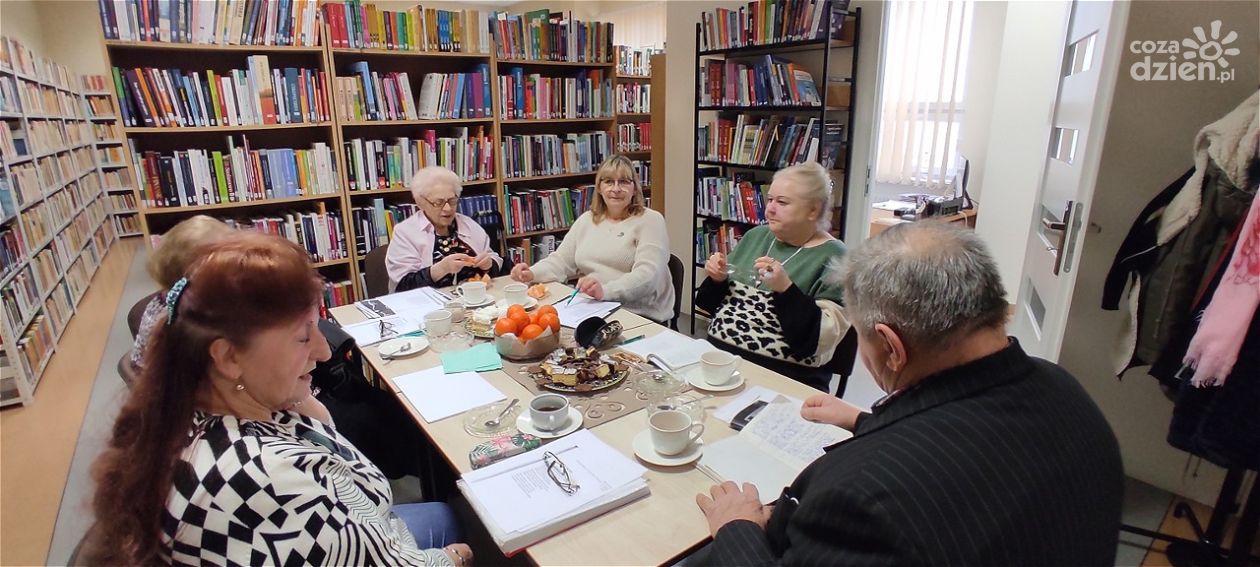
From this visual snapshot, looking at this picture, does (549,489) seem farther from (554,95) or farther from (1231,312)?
(554,95)

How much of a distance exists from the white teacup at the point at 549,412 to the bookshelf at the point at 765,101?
2.10 metres

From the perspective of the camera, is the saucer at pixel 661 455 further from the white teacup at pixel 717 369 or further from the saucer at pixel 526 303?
the saucer at pixel 526 303

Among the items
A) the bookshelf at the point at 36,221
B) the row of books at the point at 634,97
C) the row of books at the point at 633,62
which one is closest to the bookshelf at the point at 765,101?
the row of books at the point at 634,97

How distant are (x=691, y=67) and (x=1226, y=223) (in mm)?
2926

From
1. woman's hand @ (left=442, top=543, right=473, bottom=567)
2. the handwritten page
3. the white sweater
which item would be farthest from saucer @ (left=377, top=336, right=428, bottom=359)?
the handwritten page

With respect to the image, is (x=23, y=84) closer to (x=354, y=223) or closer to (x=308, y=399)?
(x=354, y=223)

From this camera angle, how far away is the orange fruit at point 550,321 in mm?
1834

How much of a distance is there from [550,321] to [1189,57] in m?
2.15

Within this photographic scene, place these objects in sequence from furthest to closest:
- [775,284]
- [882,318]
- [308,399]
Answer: [775,284] → [308,399] → [882,318]

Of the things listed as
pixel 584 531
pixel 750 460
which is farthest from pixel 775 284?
pixel 584 531

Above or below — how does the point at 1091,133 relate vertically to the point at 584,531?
above

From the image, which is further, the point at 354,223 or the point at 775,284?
the point at 354,223

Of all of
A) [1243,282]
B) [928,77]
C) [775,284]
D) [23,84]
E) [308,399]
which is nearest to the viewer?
[308,399]

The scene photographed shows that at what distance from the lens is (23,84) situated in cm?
440
